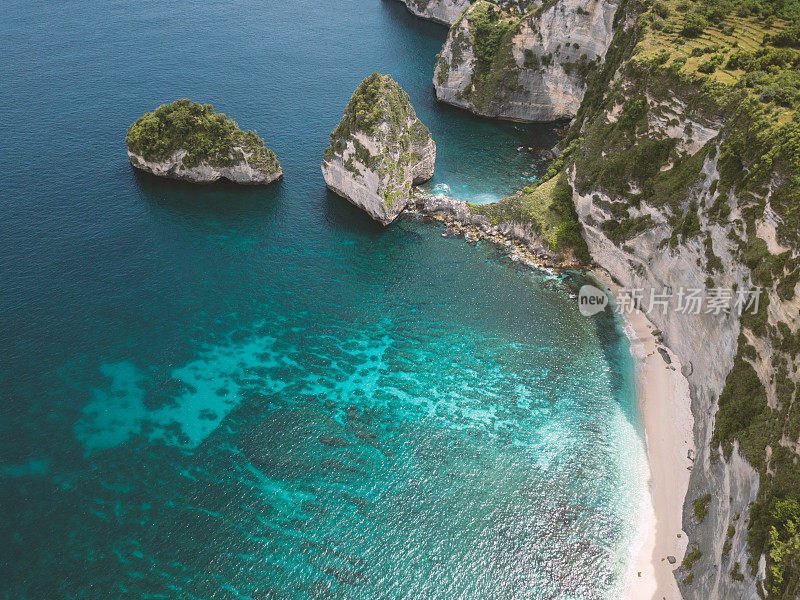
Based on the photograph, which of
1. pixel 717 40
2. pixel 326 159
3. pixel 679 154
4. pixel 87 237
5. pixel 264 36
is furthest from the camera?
pixel 264 36

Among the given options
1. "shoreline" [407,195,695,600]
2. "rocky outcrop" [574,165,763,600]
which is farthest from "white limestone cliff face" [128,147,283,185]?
"rocky outcrop" [574,165,763,600]

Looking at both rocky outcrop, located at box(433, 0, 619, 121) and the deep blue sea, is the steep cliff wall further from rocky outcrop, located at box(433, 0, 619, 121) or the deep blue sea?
rocky outcrop, located at box(433, 0, 619, 121)

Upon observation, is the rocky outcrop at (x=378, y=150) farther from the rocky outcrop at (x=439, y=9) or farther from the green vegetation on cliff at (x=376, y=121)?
the rocky outcrop at (x=439, y=9)

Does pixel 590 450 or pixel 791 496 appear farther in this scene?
pixel 590 450

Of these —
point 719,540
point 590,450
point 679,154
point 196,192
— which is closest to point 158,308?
point 196,192

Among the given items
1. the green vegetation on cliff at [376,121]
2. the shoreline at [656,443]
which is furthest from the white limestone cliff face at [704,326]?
the green vegetation on cliff at [376,121]

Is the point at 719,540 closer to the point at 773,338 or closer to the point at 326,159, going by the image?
the point at 773,338

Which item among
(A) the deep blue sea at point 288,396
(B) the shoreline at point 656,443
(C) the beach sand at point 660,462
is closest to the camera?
(C) the beach sand at point 660,462
